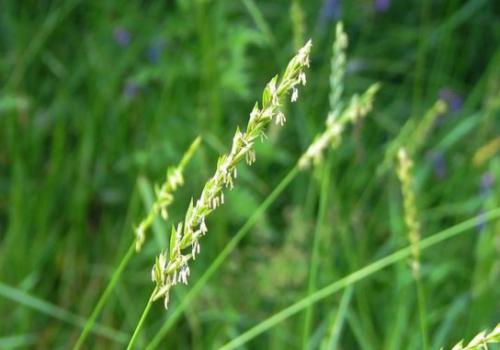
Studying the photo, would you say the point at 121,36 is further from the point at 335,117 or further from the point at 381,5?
the point at 335,117

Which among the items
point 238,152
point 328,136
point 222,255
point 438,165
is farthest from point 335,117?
point 438,165

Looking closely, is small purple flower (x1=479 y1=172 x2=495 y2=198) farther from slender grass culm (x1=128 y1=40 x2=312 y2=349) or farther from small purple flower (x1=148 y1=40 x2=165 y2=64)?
slender grass culm (x1=128 y1=40 x2=312 y2=349)

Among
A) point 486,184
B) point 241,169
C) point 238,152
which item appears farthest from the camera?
point 486,184

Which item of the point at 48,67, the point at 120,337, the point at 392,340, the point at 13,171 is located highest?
the point at 48,67

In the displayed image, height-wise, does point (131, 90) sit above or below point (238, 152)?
above

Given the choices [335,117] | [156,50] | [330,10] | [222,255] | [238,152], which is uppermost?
[330,10]

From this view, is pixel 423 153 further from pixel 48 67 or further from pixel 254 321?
pixel 48 67

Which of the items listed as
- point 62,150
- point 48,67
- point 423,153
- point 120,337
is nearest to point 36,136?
point 62,150
